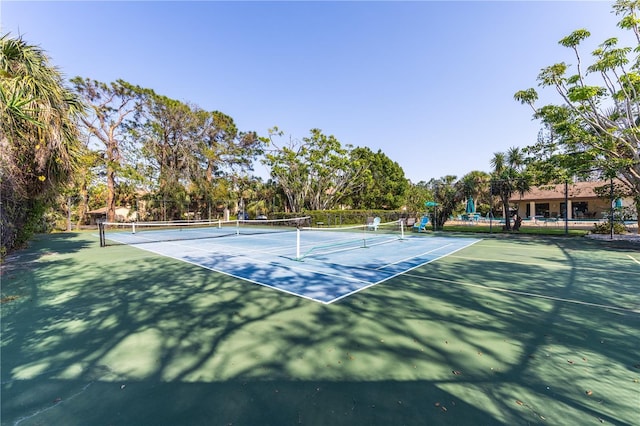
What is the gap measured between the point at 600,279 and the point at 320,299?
694 centimetres

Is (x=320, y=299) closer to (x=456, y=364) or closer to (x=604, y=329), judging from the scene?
(x=456, y=364)

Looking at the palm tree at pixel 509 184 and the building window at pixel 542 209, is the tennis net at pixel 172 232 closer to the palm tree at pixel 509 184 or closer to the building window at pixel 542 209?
the palm tree at pixel 509 184

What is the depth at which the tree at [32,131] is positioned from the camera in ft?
21.2

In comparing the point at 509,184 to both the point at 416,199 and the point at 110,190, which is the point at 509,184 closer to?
the point at 416,199

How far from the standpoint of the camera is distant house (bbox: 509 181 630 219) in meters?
30.3

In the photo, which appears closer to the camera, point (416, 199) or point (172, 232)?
point (172, 232)

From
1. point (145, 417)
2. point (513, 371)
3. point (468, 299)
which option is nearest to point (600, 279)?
point (468, 299)

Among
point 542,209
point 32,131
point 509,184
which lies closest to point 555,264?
point 509,184

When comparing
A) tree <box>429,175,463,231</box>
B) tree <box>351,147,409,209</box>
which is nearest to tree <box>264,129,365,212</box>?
tree <box>351,147,409,209</box>

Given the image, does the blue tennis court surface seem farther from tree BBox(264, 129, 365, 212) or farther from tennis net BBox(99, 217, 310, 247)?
tree BBox(264, 129, 365, 212)

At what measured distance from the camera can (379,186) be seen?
3675cm

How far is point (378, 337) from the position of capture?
348cm

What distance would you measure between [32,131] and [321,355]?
9.78 metres

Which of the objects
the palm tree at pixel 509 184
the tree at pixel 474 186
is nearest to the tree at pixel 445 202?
the tree at pixel 474 186
